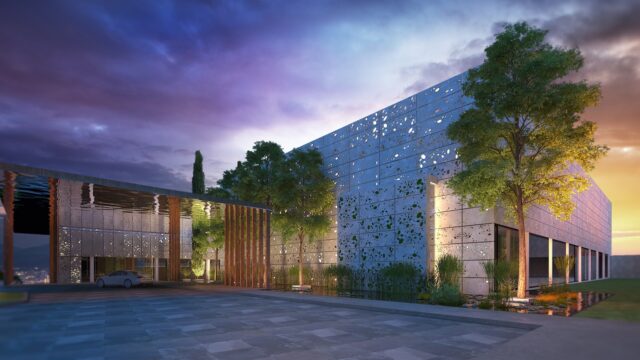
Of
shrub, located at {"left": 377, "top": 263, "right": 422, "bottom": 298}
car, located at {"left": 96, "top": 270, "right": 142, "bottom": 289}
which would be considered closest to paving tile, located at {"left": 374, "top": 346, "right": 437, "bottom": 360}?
shrub, located at {"left": 377, "top": 263, "right": 422, "bottom": 298}

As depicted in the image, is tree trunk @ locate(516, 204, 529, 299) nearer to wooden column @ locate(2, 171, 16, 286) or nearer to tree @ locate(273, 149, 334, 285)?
tree @ locate(273, 149, 334, 285)

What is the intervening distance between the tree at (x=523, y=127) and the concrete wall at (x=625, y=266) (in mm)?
49437

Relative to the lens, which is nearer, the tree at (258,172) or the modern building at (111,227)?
the modern building at (111,227)

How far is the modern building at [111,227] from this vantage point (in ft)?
70.7

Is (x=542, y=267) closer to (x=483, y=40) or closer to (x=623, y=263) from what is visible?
(x=623, y=263)

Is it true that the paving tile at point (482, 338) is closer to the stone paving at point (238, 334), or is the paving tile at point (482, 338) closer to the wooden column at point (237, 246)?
the stone paving at point (238, 334)

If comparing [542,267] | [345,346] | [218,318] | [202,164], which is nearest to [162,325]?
[218,318]

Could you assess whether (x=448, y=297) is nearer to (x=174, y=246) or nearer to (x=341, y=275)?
(x=341, y=275)

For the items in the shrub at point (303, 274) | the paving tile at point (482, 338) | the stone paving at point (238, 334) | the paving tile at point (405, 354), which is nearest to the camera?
the paving tile at point (405, 354)

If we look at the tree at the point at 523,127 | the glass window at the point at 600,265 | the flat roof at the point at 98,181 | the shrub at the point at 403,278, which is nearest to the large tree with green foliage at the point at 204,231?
the flat roof at the point at 98,181

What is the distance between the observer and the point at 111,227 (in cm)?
3550

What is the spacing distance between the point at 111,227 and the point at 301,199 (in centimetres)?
1708

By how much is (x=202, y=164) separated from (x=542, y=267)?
117ft

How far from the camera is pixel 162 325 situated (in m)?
11.9
